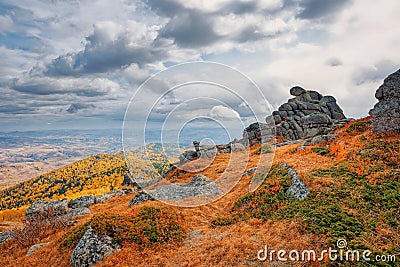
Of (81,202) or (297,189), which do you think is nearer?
(297,189)

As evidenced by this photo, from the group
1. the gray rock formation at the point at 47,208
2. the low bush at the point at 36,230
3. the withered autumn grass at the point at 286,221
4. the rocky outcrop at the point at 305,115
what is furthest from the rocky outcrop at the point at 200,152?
the withered autumn grass at the point at 286,221

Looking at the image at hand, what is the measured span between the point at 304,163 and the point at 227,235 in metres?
12.7

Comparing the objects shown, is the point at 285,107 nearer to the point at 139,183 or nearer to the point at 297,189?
the point at 139,183

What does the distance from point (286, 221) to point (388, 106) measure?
20711 mm

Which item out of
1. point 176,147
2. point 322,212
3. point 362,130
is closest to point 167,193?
point 176,147

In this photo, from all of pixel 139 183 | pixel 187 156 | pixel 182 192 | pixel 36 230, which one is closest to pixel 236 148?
pixel 187 156

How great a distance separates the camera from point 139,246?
14266mm

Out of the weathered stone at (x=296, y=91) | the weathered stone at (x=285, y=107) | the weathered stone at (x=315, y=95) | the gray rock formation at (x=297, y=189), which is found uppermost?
the weathered stone at (x=296, y=91)

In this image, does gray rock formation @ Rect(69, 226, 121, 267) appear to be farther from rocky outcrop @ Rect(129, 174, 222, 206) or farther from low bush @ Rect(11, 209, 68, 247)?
low bush @ Rect(11, 209, 68, 247)

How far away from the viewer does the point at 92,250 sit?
13602mm

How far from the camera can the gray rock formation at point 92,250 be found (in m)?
13.3

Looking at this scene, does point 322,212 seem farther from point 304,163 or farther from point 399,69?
point 399,69

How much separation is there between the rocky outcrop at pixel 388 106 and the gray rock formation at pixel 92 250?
91.1 feet

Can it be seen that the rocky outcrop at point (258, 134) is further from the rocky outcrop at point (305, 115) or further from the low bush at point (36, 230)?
the low bush at point (36, 230)
